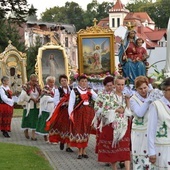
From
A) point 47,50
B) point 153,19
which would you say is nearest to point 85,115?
point 47,50

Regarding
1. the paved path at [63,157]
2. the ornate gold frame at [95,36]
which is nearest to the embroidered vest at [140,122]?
the paved path at [63,157]

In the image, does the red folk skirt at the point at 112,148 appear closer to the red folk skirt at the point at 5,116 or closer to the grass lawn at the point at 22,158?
the grass lawn at the point at 22,158

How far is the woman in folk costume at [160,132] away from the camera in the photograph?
6320 mm

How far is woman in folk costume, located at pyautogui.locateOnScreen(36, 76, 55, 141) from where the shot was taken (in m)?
15.1

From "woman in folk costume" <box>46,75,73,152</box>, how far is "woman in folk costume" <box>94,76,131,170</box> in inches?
133

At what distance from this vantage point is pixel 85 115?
12312mm

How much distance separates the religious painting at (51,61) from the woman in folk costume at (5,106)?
1328cm

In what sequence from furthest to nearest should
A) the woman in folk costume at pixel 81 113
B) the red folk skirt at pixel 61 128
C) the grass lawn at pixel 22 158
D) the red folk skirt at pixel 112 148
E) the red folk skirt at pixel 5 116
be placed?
the red folk skirt at pixel 5 116, the red folk skirt at pixel 61 128, the woman in folk costume at pixel 81 113, the grass lawn at pixel 22 158, the red folk skirt at pixel 112 148

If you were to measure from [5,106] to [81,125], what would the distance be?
5.48 metres

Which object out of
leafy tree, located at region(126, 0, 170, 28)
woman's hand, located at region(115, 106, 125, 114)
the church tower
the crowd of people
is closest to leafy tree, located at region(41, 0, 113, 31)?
leafy tree, located at region(126, 0, 170, 28)

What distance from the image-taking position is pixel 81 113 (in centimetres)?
1229

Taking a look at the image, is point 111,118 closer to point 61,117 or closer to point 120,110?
point 120,110

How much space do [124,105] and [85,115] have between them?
107 inches

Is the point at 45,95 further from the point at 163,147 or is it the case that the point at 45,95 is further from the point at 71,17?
the point at 71,17
